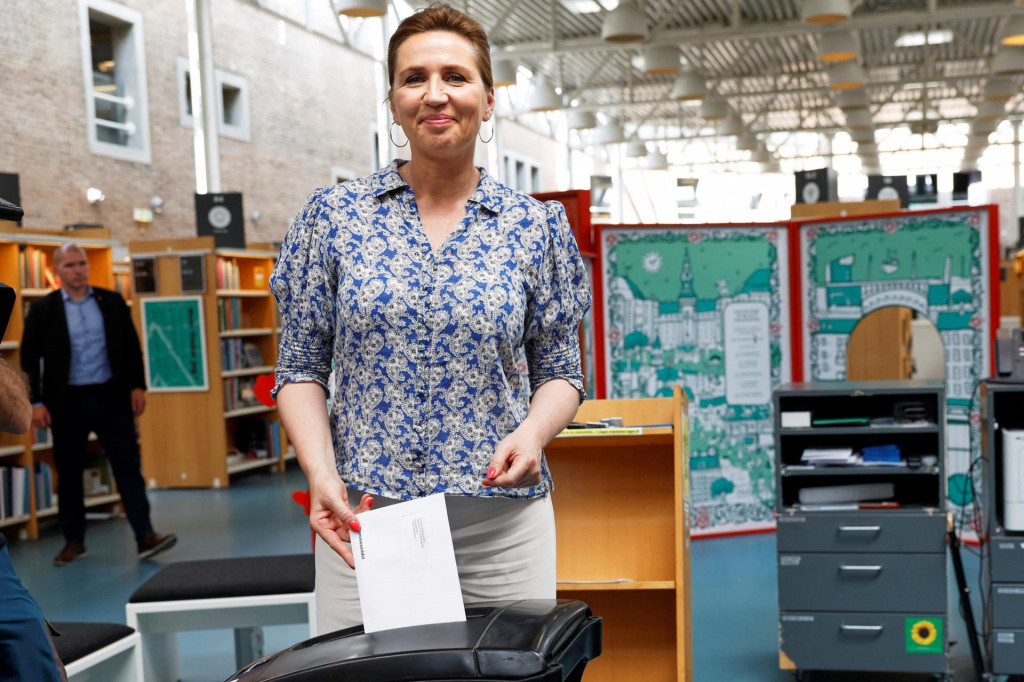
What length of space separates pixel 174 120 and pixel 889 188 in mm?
8782

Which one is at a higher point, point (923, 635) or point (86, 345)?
point (86, 345)

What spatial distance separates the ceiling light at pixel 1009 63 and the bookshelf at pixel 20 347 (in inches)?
540

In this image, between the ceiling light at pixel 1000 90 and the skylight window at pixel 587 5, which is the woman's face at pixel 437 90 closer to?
the skylight window at pixel 587 5

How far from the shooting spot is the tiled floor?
4.24 meters

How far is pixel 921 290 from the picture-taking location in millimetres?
5957

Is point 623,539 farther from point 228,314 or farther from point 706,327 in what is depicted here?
point 228,314

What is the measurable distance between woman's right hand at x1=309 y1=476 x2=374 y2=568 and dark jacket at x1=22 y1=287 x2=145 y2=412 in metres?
5.22

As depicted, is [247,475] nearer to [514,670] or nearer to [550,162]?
[514,670]

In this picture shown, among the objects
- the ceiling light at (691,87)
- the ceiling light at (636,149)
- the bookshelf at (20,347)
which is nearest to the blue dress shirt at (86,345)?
the bookshelf at (20,347)

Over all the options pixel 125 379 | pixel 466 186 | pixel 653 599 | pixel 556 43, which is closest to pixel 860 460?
pixel 653 599

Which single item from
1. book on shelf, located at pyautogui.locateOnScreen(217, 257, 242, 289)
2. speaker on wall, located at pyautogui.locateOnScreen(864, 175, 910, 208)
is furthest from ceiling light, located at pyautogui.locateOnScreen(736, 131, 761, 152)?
book on shelf, located at pyautogui.locateOnScreen(217, 257, 242, 289)

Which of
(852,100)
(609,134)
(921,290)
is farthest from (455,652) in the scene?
(609,134)

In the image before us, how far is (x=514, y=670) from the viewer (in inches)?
46.0

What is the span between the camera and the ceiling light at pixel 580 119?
809 inches
